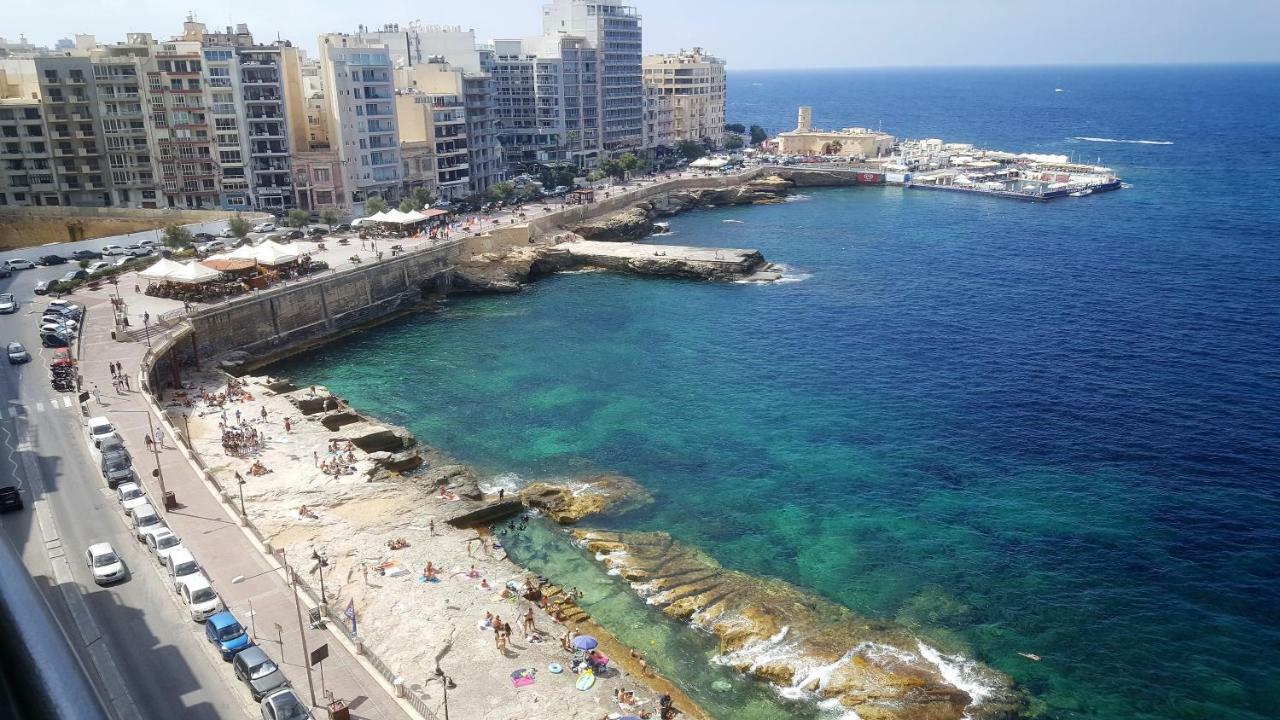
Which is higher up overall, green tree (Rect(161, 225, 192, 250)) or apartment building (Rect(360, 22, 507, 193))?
apartment building (Rect(360, 22, 507, 193))

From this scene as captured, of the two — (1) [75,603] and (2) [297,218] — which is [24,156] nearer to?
(2) [297,218]

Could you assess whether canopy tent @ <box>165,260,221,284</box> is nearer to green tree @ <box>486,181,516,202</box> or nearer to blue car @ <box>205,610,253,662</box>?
blue car @ <box>205,610,253,662</box>

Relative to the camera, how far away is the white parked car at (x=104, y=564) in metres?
31.0

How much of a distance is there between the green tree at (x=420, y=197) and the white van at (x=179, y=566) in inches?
2759

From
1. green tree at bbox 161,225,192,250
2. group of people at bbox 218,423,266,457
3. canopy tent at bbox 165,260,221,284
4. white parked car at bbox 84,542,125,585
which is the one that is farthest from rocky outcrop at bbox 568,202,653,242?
white parked car at bbox 84,542,125,585

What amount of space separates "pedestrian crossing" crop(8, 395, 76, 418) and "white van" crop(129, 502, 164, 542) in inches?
621

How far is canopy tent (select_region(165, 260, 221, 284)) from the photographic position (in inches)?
2581

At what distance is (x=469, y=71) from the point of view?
5335 inches

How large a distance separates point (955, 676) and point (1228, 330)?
56.4 meters

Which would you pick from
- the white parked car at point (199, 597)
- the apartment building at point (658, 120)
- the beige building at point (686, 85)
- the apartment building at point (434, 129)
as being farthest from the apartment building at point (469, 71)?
the white parked car at point (199, 597)

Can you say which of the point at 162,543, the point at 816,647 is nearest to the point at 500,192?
the point at 162,543

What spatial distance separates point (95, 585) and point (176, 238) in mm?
56173

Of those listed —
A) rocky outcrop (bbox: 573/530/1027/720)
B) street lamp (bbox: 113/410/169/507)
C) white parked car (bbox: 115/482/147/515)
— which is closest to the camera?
rocky outcrop (bbox: 573/530/1027/720)

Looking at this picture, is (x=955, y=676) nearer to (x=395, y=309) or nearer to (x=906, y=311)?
(x=906, y=311)
